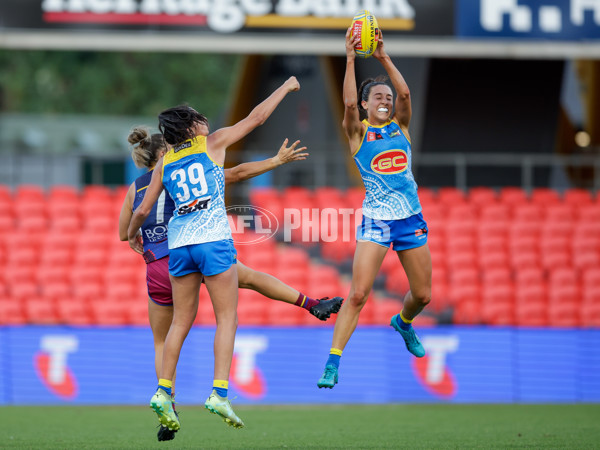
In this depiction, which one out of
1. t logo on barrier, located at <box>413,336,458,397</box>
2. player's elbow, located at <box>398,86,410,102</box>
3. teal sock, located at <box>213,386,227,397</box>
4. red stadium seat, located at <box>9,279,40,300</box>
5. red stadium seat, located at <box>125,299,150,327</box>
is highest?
player's elbow, located at <box>398,86,410,102</box>

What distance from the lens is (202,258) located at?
21.7 feet

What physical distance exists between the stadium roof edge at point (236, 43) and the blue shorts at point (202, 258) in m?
7.05

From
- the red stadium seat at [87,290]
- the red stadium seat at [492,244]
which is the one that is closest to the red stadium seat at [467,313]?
the red stadium seat at [492,244]

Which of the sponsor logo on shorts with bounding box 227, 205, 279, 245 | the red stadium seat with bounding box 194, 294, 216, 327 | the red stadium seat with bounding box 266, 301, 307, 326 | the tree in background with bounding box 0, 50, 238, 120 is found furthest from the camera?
the tree in background with bounding box 0, 50, 238, 120

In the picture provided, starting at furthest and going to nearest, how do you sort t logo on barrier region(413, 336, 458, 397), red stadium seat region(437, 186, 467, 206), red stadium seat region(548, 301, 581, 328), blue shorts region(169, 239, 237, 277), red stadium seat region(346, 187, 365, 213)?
red stadium seat region(437, 186, 467, 206)
red stadium seat region(346, 187, 365, 213)
red stadium seat region(548, 301, 581, 328)
t logo on barrier region(413, 336, 458, 397)
blue shorts region(169, 239, 237, 277)

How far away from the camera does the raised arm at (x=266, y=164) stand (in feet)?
22.2

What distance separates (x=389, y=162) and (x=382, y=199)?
30cm

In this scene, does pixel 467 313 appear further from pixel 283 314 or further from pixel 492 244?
pixel 283 314

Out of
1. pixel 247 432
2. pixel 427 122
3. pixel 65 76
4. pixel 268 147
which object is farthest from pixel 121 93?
pixel 247 432

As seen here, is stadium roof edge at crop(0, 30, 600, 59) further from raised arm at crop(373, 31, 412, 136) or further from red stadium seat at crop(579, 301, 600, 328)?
raised arm at crop(373, 31, 412, 136)

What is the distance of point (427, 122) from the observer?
55.5 feet

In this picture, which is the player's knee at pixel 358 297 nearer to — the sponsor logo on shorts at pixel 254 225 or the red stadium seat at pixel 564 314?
the sponsor logo on shorts at pixel 254 225

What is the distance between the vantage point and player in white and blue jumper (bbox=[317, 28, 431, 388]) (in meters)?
7.27

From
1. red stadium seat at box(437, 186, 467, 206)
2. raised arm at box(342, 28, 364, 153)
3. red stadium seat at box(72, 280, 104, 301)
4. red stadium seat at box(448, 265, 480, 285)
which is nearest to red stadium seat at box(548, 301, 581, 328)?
red stadium seat at box(448, 265, 480, 285)
